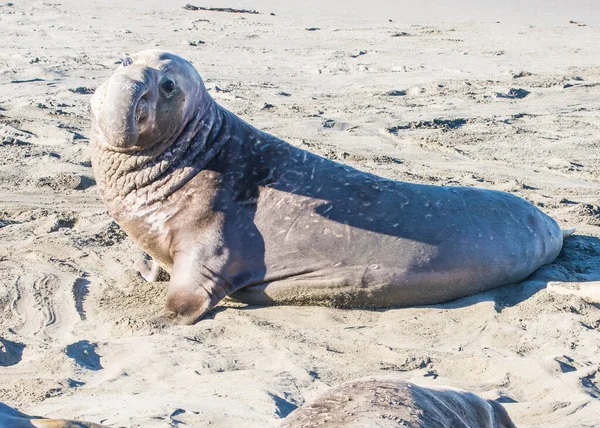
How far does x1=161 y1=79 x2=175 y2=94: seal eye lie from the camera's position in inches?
212

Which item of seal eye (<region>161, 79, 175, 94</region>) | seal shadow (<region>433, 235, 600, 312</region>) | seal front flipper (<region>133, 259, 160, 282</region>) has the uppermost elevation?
seal eye (<region>161, 79, 175, 94</region>)

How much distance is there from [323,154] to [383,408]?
6.07 meters

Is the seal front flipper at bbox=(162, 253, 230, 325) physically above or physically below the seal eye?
below

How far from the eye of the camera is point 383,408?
9.58ft

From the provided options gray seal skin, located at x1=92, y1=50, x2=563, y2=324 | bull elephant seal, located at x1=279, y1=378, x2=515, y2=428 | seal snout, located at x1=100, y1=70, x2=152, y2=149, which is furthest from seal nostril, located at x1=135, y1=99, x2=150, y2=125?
bull elephant seal, located at x1=279, y1=378, x2=515, y2=428

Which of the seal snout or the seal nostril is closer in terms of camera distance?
the seal snout

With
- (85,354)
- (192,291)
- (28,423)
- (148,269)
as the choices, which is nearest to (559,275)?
(192,291)

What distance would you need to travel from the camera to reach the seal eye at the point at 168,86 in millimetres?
5387

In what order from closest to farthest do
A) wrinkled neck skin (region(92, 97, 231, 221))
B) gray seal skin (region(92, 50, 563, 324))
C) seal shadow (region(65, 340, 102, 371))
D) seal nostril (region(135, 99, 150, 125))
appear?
seal shadow (region(65, 340, 102, 371)) < seal nostril (region(135, 99, 150, 125)) < gray seal skin (region(92, 50, 563, 324)) < wrinkled neck skin (region(92, 97, 231, 221))

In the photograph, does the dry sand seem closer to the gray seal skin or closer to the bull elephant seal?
the gray seal skin

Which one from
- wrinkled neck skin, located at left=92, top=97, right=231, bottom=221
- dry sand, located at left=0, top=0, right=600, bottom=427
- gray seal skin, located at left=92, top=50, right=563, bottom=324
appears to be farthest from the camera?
wrinkled neck skin, located at left=92, top=97, right=231, bottom=221

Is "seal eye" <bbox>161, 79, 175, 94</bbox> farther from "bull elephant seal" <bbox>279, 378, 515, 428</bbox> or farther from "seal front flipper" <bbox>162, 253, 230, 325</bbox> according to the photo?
"bull elephant seal" <bbox>279, 378, 515, 428</bbox>

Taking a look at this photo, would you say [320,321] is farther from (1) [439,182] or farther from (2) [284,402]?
(1) [439,182]

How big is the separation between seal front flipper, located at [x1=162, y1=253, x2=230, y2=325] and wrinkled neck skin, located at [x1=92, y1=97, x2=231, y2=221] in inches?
17.5
